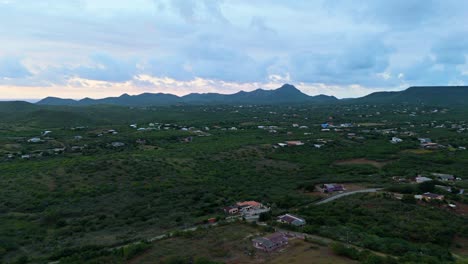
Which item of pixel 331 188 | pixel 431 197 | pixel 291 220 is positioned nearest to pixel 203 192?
pixel 291 220

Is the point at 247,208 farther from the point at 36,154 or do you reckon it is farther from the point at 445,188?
the point at 36,154

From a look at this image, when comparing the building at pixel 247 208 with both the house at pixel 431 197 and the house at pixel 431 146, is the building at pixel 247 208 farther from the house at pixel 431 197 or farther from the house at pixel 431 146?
the house at pixel 431 146

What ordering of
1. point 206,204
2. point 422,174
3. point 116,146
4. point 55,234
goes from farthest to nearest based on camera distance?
point 116,146
point 422,174
point 206,204
point 55,234

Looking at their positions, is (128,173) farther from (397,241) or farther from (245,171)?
(397,241)

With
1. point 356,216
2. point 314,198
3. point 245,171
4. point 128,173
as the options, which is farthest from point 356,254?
point 128,173

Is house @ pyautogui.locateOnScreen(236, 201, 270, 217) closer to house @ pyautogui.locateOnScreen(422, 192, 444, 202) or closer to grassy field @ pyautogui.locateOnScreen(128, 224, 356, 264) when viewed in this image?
grassy field @ pyautogui.locateOnScreen(128, 224, 356, 264)

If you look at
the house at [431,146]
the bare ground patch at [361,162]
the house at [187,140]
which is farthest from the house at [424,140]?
the house at [187,140]
